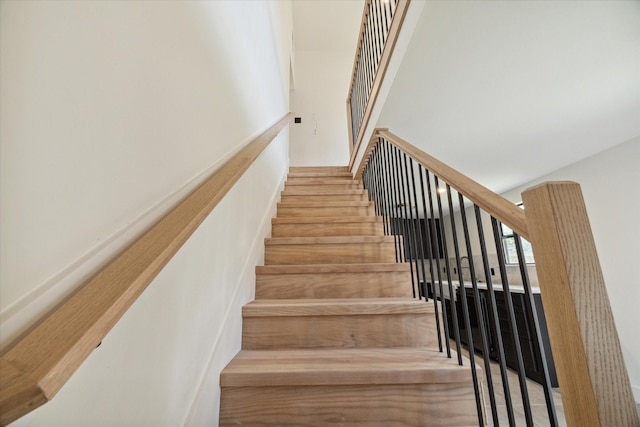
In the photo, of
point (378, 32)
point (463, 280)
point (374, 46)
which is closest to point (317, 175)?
point (374, 46)

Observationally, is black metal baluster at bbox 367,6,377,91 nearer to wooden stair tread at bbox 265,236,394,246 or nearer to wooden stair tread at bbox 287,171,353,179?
wooden stair tread at bbox 287,171,353,179

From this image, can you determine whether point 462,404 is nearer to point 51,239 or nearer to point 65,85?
point 51,239

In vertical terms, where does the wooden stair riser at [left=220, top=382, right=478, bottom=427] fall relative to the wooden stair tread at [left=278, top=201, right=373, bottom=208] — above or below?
below

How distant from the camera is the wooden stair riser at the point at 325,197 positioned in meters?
2.88

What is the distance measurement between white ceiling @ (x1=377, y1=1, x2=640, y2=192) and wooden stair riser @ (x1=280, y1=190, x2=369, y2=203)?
75cm

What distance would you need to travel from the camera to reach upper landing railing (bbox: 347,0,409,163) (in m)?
1.72

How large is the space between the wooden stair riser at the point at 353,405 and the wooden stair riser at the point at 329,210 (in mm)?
1661

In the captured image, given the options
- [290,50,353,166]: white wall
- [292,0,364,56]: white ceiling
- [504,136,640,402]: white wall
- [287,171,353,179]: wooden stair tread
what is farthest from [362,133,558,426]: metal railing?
[292,0,364,56]: white ceiling

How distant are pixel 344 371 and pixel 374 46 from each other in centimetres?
252

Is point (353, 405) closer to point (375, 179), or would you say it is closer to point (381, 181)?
point (381, 181)

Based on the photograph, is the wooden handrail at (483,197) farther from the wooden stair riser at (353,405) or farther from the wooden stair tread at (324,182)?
the wooden stair tread at (324,182)

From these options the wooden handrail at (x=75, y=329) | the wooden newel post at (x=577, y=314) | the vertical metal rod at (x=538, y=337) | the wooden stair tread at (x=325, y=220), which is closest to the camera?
the wooden handrail at (x=75, y=329)

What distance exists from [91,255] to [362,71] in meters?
3.25

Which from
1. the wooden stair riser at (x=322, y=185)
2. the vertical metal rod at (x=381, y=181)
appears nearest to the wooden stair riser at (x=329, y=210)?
the vertical metal rod at (x=381, y=181)
